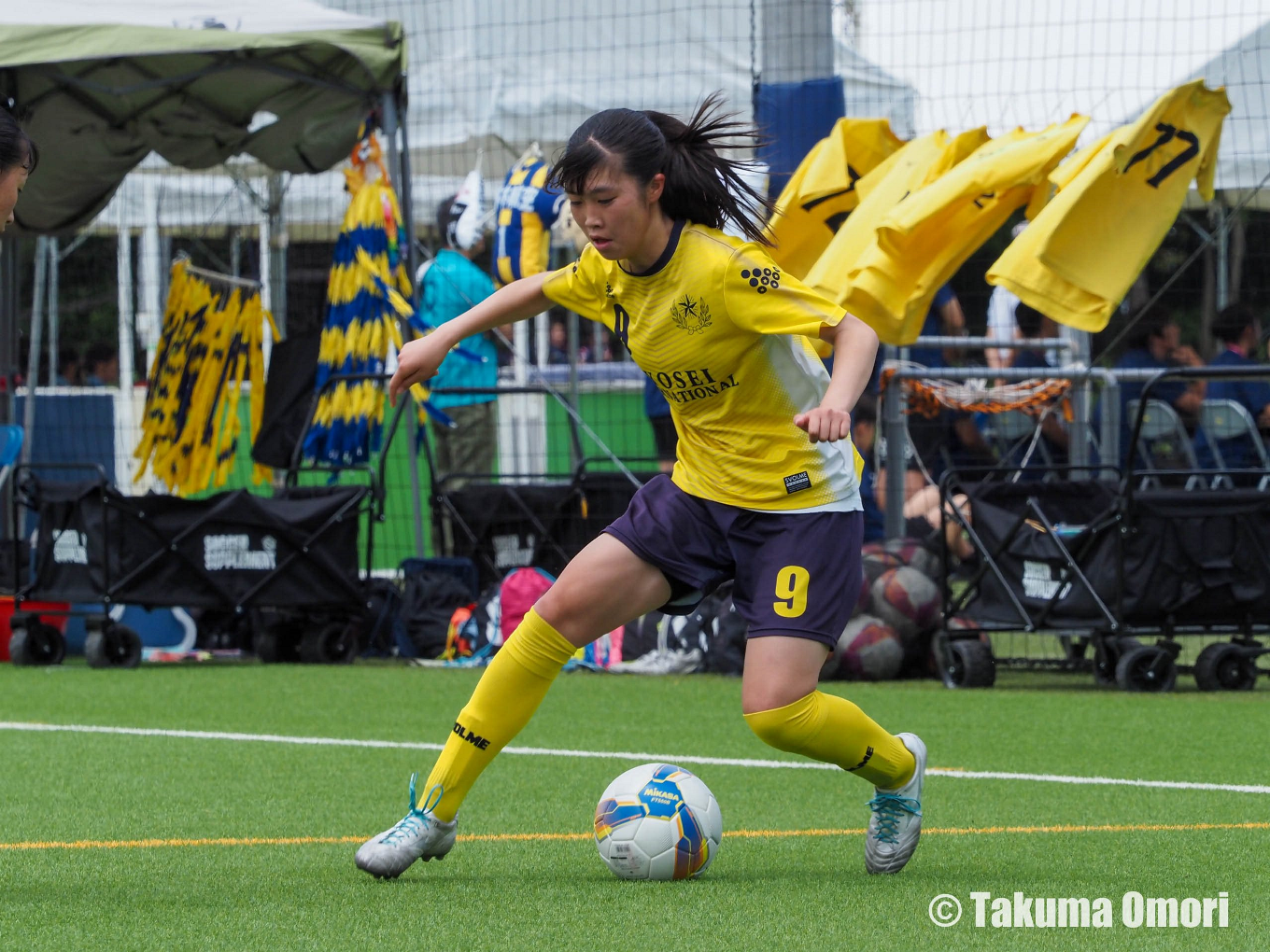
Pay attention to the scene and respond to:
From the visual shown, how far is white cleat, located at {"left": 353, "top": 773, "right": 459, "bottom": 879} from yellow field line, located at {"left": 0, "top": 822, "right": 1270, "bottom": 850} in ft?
1.46

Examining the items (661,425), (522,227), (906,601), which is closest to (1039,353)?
(661,425)

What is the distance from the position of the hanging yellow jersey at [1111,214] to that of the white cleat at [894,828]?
500 cm

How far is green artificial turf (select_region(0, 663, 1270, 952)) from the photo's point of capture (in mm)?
3473

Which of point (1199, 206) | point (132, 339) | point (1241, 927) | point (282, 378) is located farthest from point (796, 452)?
point (132, 339)

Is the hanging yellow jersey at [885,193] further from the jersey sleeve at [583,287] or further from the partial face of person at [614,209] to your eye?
the partial face of person at [614,209]

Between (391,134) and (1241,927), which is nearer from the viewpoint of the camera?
(1241,927)

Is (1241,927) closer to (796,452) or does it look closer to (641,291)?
(796,452)

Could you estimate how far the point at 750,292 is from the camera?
13.7ft

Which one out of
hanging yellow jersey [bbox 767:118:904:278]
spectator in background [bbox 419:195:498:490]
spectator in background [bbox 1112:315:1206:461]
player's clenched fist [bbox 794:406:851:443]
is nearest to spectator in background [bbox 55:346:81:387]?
spectator in background [bbox 419:195:498:490]

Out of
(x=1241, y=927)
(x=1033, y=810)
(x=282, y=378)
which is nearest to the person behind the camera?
(x=1241, y=927)

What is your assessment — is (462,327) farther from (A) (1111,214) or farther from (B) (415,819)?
(A) (1111,214)

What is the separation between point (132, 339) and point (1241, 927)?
14064mm

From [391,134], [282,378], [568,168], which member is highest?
[391,134]

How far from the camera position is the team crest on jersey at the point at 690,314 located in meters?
4.21
